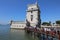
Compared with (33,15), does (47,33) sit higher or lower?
lower

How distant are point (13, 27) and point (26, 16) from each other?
370 inches

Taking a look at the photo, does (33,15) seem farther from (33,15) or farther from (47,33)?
(47,33)

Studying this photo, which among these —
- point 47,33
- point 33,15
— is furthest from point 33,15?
point 47,33

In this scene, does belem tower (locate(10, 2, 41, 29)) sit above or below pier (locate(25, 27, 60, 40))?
above

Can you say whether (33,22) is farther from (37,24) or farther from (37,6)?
(37,6)

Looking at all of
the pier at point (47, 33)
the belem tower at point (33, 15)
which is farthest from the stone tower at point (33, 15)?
the pier at point (47, 33)

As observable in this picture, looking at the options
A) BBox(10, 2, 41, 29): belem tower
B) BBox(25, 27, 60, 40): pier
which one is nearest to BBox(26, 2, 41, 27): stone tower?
BBox(10, 2, 41, 29): belem tower

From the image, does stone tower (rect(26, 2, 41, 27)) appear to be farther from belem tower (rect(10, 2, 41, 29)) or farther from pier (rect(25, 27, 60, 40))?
pier (rect(25, 27, 60, 40))

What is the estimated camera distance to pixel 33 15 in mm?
60156

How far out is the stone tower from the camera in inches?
2341

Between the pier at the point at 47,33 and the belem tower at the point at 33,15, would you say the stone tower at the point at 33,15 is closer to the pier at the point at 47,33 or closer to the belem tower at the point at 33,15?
the belem tower at the point at 33,15

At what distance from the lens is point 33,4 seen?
201 feet

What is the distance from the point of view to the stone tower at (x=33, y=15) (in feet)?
195

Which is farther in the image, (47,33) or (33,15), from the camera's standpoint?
(33,15)
